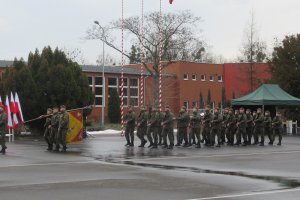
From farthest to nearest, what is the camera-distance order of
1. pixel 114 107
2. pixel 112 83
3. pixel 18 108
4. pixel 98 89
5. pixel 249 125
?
pixel 112 83, pixel 98 89, pixel 114 107, pixel 18 108, pixel 249 125

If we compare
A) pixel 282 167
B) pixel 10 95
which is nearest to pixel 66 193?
pixel 282 167

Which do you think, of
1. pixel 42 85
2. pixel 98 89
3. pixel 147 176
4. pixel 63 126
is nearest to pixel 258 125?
pixel 63 126

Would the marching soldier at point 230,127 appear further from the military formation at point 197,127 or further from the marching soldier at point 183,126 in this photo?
the marching soldier at point 183,126

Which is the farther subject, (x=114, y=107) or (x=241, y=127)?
(x=114, y=107)

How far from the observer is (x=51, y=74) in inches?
1384

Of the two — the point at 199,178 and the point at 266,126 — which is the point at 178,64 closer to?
the point at 266,126

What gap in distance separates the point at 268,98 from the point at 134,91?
107 feet

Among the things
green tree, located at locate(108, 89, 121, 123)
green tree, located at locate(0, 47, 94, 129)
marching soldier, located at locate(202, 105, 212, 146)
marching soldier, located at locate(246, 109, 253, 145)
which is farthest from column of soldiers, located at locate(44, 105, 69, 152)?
green tree, located at locate(108, 89, 121, 123)

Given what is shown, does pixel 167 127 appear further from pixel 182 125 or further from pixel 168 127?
pixel 182 125

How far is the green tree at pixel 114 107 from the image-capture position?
62.3 metres

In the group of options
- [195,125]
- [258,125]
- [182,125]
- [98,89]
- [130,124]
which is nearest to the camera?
[195,125]

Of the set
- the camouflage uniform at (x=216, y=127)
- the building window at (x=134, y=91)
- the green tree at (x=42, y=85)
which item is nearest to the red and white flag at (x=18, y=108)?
the green tree at (x=42, y=85)

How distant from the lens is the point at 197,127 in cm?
2611

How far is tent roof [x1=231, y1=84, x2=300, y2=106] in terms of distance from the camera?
39344mm
